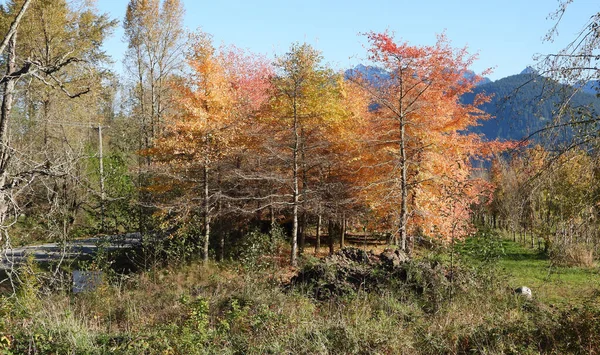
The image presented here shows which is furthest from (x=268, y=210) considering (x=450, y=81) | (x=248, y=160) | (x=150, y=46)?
(x=150, y=46)

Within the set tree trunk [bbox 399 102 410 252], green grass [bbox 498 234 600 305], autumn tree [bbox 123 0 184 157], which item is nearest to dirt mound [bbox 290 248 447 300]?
green grass [bbox 498 234 600 305]

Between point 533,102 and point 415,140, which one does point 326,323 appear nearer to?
point 533,102

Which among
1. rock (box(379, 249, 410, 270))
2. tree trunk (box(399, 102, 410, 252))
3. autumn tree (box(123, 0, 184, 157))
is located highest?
autumn tree (box(123, 0, 184, 157))

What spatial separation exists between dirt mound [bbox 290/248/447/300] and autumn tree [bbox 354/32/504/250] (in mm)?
3022

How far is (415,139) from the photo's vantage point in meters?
14.1

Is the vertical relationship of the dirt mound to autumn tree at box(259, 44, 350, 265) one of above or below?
below

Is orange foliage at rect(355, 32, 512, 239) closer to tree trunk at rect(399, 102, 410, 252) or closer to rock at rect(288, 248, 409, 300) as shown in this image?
tree trunk at rect(399, 102, 410, 252)

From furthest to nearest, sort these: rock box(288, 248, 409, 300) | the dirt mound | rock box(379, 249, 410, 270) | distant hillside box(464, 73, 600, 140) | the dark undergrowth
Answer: rock box(379, 249, 410, 270), rock box(288, 248, 409, 300), the dirt mound, the dark undergrowth, distant hillside box(464, 73, 600, 140)

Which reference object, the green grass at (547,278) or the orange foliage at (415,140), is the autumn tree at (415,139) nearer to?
the orange foliage at (415,140)

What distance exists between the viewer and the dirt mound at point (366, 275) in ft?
27.8

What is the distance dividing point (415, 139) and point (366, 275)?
640cm

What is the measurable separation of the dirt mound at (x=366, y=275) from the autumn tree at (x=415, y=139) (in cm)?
302

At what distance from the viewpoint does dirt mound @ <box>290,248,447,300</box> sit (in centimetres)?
848

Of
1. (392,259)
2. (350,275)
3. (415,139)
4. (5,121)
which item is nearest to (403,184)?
(415,139)
